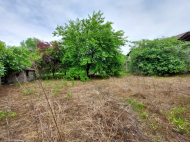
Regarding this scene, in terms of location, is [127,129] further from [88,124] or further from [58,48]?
→ [58,48]

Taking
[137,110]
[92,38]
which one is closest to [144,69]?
[92,38]

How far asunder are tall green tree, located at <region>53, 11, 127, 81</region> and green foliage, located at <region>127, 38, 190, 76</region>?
3.35 m

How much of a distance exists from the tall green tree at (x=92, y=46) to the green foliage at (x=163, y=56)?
335 centimetres

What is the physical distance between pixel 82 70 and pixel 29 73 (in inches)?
218

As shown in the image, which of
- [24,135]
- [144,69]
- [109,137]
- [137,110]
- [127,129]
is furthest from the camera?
[144,69]

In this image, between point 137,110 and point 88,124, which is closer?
point 88,124

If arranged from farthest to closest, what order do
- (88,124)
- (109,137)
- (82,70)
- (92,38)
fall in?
(82,70) → (92,38) → (88,124) → (109,137)

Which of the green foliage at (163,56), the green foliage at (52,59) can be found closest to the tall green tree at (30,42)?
the green foliage at (52,59)

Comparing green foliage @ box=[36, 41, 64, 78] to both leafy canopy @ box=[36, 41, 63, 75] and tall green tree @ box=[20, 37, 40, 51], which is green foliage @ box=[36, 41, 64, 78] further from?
tall green tree @ box=[20, 37, 40, 51]

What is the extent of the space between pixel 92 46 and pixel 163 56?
23.1 feet

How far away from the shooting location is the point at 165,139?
1323 millimetres

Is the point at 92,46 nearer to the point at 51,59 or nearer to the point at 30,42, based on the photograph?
the point at 51,59

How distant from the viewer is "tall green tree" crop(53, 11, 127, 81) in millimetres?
6125

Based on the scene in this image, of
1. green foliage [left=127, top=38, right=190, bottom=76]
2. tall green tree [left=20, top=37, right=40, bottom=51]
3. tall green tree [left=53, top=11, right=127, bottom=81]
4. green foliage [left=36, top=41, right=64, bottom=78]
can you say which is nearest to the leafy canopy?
green foliage [left=36, top=41, right=64, bottom=78]
